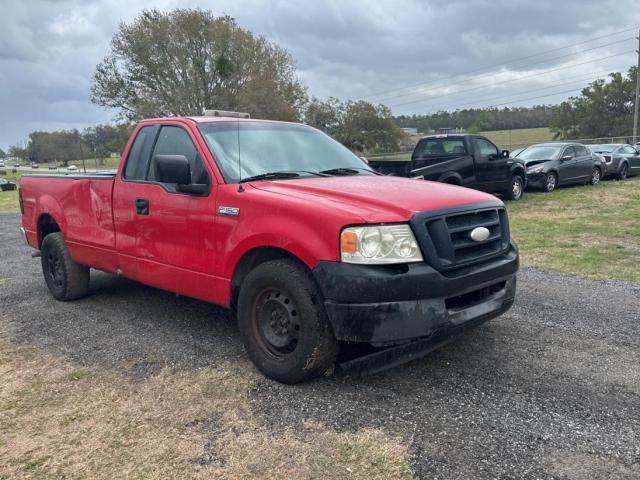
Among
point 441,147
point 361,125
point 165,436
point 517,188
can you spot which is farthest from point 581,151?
point 361,125

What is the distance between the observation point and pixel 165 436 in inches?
121

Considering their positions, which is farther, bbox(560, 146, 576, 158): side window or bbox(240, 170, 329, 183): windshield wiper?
bbox(560, 146, 576, 158): side window

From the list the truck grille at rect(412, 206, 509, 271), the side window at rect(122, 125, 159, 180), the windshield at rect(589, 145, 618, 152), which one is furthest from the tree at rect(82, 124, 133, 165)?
the truck grille at rect(412, 206, 509, 271)

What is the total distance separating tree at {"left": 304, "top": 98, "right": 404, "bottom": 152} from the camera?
190ft

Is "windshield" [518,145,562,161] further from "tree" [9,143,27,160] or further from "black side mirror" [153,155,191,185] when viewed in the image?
"tree" [9,143,27,160]

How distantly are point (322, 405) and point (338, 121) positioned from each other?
5738cm

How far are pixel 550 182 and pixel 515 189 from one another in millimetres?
2365

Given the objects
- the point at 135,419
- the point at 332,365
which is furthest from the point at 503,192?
the point at 135,419

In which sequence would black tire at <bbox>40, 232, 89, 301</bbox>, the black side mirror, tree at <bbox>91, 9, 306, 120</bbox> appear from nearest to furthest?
1. the black side mirror
2. black tire at <bbox>40, 232, 89, 301</bbox>
3. tree at <bbox>91, 9, 306, 120</bbox>

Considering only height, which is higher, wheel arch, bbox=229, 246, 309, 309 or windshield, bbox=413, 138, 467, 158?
windshield, bbox=413, 138, 467, 158

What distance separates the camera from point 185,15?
36438mm

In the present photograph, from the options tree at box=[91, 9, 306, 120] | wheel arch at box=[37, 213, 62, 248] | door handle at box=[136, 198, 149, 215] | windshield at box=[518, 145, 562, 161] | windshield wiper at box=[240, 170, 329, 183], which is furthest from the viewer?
tree at box=[91, 9, 306, 120]

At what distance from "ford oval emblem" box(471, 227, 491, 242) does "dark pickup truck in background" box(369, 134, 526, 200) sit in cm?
844

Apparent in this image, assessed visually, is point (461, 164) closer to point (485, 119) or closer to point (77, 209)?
point (77, 209)
